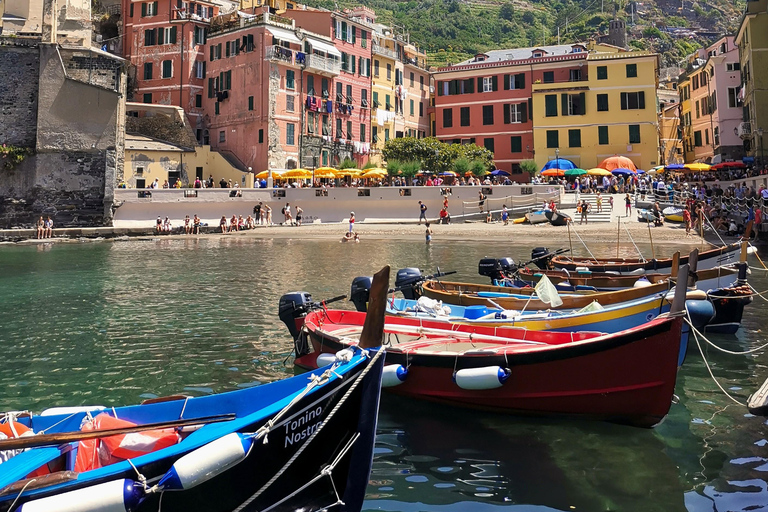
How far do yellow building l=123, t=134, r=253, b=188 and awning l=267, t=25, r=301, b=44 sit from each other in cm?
1020

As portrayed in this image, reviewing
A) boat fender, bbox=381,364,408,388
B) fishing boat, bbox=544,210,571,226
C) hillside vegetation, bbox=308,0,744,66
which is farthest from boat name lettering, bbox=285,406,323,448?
hillside vegetation, bbox=308,0,744,66

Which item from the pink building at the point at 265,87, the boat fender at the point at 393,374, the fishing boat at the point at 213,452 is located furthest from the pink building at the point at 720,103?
the fishing boat at the point at 213,452

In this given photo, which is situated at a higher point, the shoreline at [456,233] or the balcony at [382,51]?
the balcony at [382,51]

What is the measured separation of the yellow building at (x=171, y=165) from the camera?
4791cm

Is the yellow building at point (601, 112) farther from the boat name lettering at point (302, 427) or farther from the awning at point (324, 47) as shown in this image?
the boat name lettering at point (302, 427)

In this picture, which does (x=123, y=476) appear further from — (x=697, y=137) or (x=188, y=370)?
(x=697, y=137)

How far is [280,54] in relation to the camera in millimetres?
49125

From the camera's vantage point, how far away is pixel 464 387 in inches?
331

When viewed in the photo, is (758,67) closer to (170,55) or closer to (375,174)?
(375,174)

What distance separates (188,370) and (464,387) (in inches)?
206

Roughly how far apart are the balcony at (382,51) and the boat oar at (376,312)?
184 ft

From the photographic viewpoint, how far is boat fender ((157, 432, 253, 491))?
471 cm

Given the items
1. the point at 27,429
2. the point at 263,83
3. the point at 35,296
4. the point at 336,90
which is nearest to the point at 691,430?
the point at 27,429

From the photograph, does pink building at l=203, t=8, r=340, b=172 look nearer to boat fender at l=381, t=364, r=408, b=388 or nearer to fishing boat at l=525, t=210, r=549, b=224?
fishing boat at l=525, t=210, r=549, b=224
